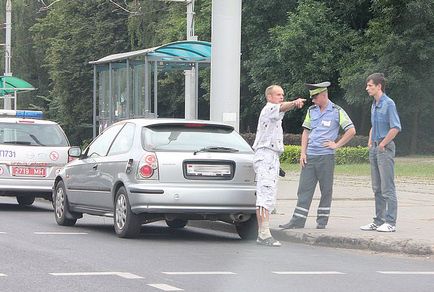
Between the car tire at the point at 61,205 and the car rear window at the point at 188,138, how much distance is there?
2.43m

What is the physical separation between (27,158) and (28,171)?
0.23m

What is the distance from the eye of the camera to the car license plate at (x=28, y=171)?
18109 millimetres

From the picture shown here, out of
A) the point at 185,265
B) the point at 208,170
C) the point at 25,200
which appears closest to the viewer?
the point at 185,265

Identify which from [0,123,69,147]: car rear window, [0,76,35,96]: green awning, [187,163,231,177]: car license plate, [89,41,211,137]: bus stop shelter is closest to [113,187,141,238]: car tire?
[187,163,231,177]: car license plate

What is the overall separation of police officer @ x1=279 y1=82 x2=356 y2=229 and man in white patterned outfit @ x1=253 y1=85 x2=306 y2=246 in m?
0.88

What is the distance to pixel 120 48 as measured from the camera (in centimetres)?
6400

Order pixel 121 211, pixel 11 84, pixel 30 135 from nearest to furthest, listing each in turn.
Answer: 1. pixel 121 211
2. pixel 30 135
3. pixel 11 84

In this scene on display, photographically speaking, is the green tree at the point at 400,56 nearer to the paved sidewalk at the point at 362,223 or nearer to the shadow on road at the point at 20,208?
the paved sidewalk at the point at 362,223

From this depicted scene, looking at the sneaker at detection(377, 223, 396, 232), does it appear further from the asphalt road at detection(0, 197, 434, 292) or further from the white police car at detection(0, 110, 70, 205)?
the white police car at detection(0, 110, 70, 205)

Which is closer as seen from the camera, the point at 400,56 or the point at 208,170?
the point at 208,170

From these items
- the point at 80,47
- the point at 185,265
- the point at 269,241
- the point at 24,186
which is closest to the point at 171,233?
the point at 269,241

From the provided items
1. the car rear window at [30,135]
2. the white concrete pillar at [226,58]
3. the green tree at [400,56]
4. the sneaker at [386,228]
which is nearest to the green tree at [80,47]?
the green tree at [400,56]

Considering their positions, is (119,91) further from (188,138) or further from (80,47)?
(80,47)

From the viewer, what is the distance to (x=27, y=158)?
1814 cm
